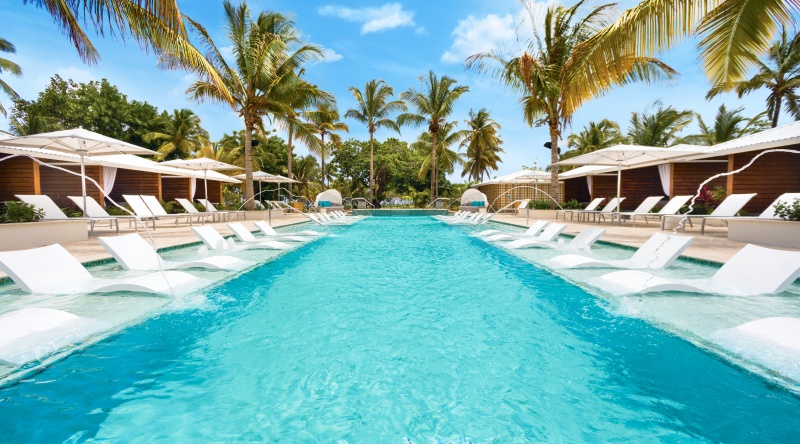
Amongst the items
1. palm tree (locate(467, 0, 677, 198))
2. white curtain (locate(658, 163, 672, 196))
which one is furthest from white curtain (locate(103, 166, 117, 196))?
white curtain (locate(658, 163, 672, 196))

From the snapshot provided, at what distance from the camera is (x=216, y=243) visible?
25.5ft

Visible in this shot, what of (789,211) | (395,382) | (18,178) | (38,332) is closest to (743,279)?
(395,382)

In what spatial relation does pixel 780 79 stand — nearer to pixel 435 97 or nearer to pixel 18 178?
pixel 435 97

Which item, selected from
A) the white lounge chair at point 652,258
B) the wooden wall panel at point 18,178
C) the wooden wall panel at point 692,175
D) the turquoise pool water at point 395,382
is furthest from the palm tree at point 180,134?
the wooden wall panel at point 692,175

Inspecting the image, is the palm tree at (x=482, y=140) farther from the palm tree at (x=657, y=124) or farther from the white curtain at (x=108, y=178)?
the white curtain at (x=108, y=178)

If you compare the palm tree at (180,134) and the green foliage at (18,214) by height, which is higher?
the palm tree at (180,134)

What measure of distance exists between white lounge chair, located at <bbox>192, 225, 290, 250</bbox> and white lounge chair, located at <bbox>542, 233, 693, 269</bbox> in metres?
5.82

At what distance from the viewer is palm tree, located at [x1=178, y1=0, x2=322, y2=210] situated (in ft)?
48.1

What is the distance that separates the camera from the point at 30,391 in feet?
7.95

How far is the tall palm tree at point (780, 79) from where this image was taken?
1753cm

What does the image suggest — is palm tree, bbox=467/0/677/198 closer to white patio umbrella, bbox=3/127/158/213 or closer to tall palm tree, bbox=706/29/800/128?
tall palm tree, bbox=706/29/800/128

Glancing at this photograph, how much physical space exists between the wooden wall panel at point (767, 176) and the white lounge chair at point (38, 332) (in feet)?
56.7

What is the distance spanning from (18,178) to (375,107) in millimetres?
18881

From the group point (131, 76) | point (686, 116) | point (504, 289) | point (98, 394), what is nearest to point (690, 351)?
point (504, 289)
